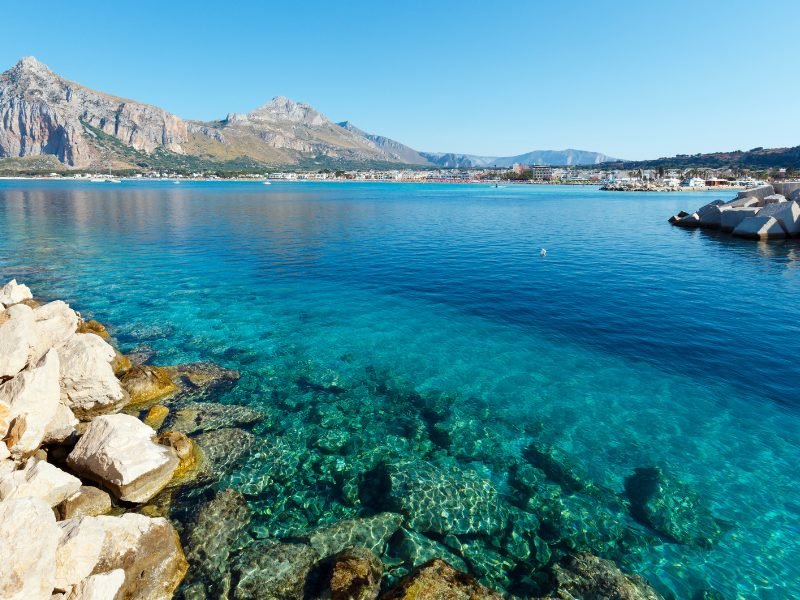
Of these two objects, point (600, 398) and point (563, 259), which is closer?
point (600, 398)

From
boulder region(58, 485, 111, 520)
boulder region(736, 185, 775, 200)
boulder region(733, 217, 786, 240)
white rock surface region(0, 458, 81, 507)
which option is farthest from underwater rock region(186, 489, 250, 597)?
boulder region(736, 185, 775, 200)

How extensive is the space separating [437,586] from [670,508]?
658 cm

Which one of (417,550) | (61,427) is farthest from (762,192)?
(61,427)

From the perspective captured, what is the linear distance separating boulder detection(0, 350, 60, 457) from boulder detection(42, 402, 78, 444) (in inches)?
4.7

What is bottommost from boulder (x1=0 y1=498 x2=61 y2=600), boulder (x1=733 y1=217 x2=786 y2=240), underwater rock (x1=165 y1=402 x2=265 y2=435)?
underwater rock (x1=165 y1=402 x2=265 y2=435)

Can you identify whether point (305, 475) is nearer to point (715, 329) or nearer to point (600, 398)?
point (600, 398)

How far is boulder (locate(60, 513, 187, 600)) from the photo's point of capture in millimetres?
7590

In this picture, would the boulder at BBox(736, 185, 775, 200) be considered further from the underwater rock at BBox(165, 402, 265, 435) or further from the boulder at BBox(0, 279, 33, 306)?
the boulder at BBox(0, 279, 33, 306)

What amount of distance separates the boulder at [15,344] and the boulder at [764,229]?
217ft

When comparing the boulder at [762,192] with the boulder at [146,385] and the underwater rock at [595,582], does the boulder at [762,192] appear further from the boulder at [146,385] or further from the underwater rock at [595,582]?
the boulder at [146,385]

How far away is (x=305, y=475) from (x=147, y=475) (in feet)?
12.5

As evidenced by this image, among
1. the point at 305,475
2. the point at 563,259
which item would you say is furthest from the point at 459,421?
the point at 563,259

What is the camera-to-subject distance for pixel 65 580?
717cm

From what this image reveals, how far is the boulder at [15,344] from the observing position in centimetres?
1221
